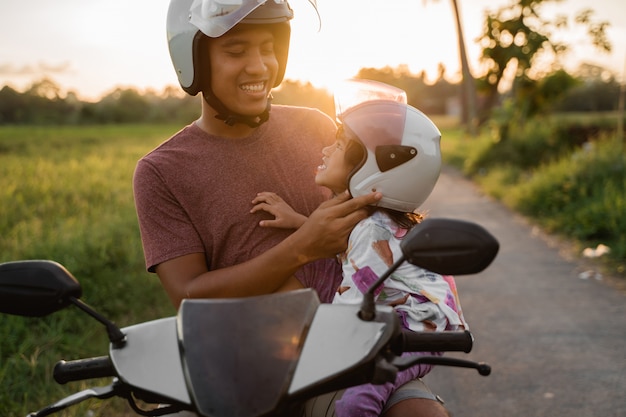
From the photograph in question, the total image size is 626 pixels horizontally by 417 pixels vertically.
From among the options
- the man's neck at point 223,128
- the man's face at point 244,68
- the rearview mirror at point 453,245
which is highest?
the man's face at point 244,68

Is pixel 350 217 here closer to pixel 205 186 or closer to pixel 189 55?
pixel 205 186

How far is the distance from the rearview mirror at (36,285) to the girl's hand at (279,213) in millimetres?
Answer: 861

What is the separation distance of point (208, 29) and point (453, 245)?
1.14 meters

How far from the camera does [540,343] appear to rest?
4746mm

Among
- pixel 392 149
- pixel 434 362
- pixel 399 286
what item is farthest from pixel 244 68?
pixel 434 362

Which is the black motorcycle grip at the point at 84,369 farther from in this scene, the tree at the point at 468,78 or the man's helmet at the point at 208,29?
the tree at the point at 468,78

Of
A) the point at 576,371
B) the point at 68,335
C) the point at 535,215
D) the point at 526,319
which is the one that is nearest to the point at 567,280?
the point at 526,319

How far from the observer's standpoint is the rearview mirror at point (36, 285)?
4.38 ft

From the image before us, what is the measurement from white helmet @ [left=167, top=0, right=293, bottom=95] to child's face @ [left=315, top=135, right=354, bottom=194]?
0.45 meters

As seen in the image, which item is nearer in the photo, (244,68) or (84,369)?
(84,369)

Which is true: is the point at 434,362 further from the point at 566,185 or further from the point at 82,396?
the point at 566,185

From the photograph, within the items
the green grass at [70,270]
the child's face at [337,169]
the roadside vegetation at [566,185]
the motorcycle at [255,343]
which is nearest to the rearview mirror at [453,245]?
the motorcycle at [255,343]

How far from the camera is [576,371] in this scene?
13.9 feet

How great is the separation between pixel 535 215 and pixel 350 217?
8436 millimetres
